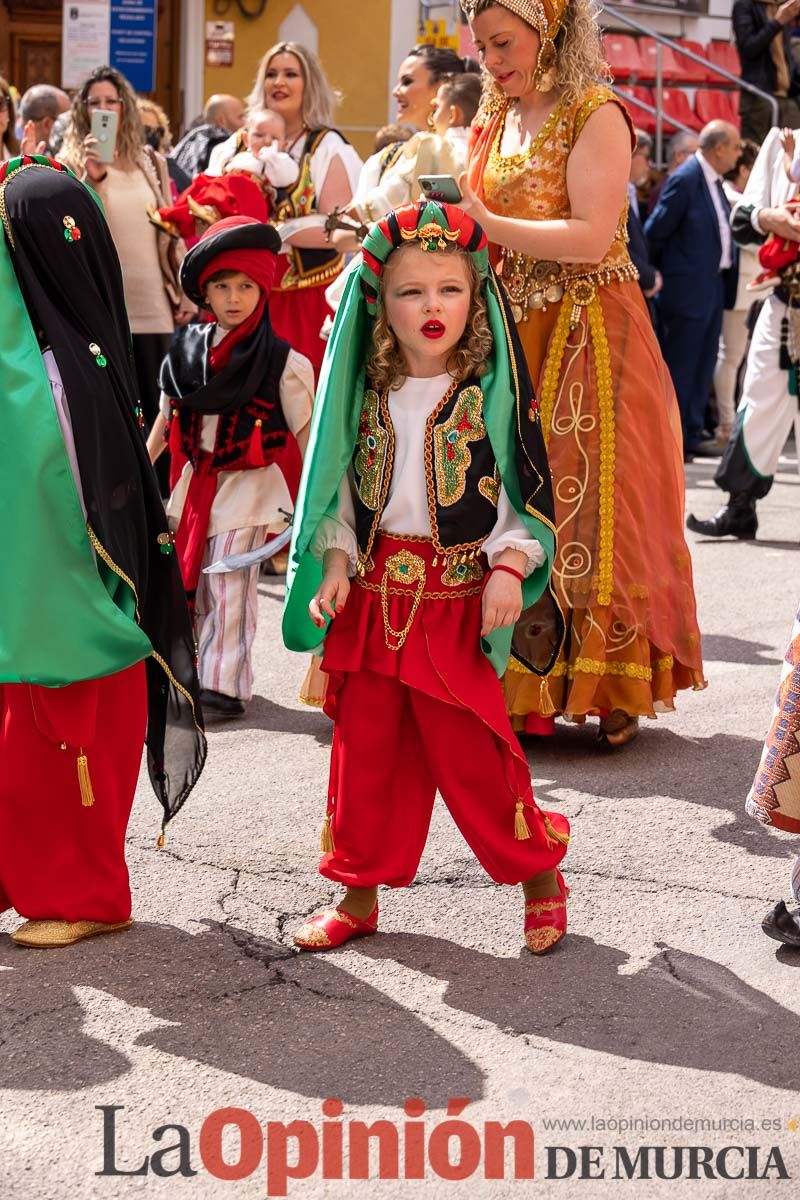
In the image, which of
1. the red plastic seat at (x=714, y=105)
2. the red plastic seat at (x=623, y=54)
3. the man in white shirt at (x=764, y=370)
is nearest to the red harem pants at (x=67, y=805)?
the man in white shirt at (x=764, y=370)

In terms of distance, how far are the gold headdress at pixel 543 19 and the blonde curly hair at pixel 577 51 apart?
0.07ft

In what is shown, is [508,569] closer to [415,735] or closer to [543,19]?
[415,735]

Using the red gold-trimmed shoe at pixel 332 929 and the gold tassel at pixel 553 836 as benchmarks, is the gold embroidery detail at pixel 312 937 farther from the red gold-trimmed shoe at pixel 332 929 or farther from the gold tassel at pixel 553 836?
the gold tassel at pixel 553 836

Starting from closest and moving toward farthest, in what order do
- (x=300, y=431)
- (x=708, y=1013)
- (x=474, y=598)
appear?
(x=708, y=1013), (x=474, y=598), (x=300, y=431)

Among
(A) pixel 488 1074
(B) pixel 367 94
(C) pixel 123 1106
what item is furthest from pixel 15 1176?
(B) pixel 367 94

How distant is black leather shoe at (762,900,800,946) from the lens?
146 inches

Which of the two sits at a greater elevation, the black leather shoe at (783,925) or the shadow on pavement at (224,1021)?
the black leather shoe at (783,925)

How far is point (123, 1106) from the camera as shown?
2.98 m

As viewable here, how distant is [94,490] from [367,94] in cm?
1452

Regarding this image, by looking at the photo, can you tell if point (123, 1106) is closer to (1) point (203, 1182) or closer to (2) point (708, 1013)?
(1) point (203, 1182)

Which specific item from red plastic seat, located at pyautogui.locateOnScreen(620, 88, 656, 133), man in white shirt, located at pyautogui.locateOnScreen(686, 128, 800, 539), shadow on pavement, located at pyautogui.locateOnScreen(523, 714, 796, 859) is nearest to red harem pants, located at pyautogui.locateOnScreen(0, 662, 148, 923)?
shadow on pavement, located at pyautogui.locateOnScreen(523, 714, 796, 859)

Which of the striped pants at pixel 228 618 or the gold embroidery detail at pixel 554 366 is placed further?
the striped pants at pixel 228 618

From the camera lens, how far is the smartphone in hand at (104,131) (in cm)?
757

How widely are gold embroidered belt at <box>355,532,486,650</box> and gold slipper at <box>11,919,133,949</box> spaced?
900 millimetres
